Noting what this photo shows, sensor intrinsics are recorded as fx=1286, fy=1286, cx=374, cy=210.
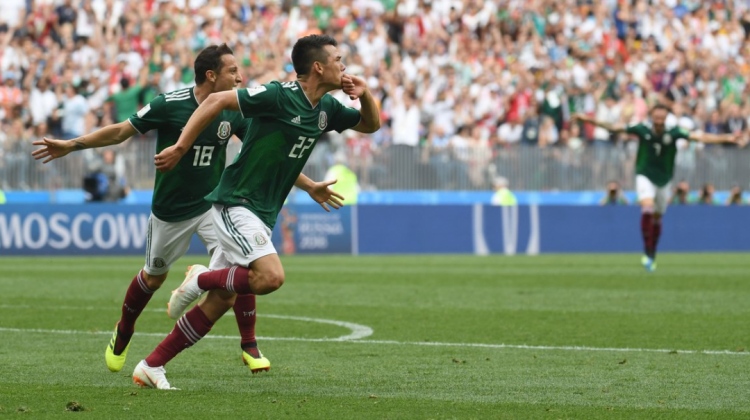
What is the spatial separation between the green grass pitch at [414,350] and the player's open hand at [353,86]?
1.65 metres

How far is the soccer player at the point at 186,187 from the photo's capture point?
7.92 m

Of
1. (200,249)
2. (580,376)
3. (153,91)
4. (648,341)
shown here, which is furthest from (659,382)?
(153,91)

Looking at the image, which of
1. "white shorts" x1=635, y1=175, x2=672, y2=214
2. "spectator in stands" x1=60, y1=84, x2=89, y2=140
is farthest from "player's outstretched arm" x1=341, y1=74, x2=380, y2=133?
"spectator in stands" x1=60, y1=84, x2=89, y2=140

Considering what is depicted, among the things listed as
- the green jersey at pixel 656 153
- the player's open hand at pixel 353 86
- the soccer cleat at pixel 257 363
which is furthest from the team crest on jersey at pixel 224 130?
the green jersey at pixel 656 153

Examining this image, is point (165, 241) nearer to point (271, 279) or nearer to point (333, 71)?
point (271, 279)

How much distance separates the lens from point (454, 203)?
85.4 ft

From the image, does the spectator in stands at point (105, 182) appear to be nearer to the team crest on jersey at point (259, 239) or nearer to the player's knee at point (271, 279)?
the team crest on jersey at point (259, 239)

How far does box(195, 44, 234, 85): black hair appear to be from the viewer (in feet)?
26.0

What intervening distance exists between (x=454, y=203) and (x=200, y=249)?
213 inches

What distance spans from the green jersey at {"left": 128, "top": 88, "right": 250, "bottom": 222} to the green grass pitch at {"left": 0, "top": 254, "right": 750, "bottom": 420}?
1.03 meters

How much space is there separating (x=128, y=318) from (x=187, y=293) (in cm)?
79

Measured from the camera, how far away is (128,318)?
809 centimetres

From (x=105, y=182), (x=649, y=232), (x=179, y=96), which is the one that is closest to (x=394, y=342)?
(x=179, y=96)

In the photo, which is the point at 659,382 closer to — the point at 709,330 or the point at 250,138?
the point at 250,138
